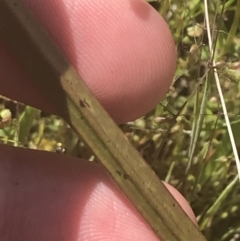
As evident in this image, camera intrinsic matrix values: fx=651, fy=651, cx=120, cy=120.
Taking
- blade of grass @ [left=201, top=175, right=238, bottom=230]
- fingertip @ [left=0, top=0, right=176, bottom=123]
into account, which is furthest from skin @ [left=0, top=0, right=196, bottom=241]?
blade of grass @ [left=201, top=175, right=238, bottom=230]

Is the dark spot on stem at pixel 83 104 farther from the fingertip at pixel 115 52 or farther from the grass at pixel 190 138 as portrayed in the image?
the grass at pixel 190 138

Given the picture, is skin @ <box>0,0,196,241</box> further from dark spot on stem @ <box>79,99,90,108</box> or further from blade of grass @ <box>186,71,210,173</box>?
dark spot on stem @ <box>79,99,90,108</box>

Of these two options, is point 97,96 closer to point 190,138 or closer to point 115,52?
point 115,52

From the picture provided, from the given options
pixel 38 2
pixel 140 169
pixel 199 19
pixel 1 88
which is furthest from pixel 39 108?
pixel 199 19

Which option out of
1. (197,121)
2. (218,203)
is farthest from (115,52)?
(218,203)

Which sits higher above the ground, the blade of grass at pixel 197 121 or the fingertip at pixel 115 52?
the fingertip at pixel 115 52

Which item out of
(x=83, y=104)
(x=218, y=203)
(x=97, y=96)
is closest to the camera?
(x=83, y=104)

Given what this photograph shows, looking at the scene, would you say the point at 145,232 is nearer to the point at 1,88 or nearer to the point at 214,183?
the point at 214,183

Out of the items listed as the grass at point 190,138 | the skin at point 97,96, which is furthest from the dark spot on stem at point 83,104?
the grass at point 190,138
